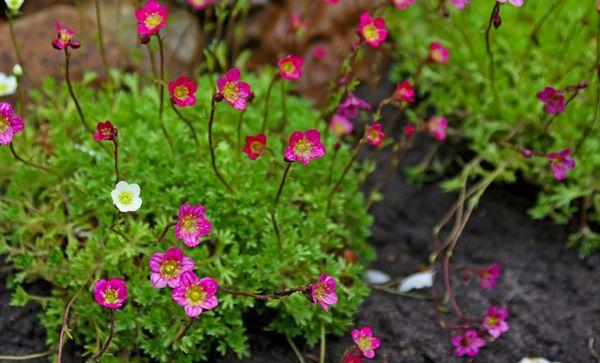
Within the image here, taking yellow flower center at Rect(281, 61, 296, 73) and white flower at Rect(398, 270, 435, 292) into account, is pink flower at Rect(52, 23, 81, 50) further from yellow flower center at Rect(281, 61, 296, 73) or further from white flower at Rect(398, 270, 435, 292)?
white flower at Rect(398, 270, 435, 292)

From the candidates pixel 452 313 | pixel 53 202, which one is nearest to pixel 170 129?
pixel 53 202

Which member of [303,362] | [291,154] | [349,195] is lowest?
[303,362]

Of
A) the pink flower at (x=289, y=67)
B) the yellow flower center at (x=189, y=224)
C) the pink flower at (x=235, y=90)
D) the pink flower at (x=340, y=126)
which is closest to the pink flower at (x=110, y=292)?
the yellow flower center at (x=189, y=224)

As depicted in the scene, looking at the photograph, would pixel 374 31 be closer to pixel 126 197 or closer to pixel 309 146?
pixel 309 146

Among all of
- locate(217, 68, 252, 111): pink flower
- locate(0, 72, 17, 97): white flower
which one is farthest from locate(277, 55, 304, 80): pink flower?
locate(0, 72, 17, 97): white flower

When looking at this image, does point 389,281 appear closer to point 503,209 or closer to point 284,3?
point 503,209

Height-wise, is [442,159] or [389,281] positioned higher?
[442,159]
